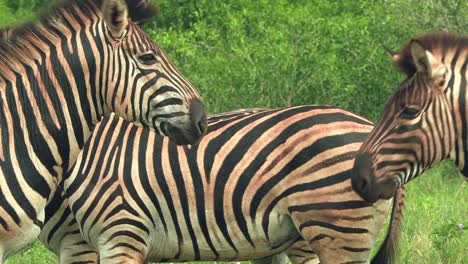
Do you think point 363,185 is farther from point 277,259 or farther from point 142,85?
point 277,259

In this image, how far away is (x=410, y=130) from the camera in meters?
6.01

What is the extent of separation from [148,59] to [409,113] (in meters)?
1.44

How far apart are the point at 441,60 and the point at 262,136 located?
1.48m

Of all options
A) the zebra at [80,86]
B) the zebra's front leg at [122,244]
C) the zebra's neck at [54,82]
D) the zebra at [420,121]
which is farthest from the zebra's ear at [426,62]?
the zebra's front leg at [122,244]

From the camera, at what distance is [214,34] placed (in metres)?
16.9

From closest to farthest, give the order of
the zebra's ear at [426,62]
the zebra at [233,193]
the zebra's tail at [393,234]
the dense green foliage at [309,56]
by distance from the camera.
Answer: the zebra's ear at [426,62]
the zebra at [233,193]
the zebra's tail at [393,234]
the dense green foliage at [309,56]

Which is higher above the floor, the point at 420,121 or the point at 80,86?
the point at 80,86

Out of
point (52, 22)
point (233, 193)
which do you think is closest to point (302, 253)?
point (233, 193)

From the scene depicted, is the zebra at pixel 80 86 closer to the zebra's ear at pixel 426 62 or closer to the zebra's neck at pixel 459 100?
the zebra's ear at pixel 426 62

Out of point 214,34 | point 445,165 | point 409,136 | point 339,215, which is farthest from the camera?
point 214,34

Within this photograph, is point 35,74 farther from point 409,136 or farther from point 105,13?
point 409,136

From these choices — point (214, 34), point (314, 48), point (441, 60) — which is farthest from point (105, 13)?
point (214, 34)

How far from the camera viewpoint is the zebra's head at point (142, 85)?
6242 mm

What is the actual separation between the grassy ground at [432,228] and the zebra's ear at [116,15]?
10.7ft
